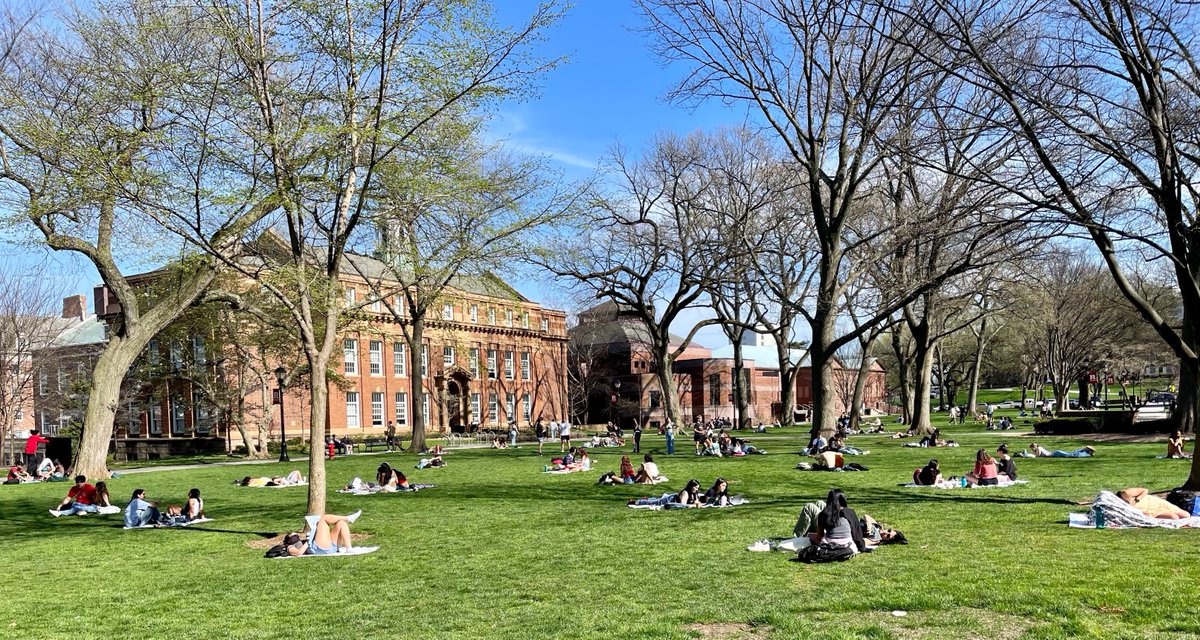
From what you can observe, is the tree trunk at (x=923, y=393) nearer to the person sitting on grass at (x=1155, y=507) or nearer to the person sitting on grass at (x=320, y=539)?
the person sitting on grass at (x=1155, y=507)

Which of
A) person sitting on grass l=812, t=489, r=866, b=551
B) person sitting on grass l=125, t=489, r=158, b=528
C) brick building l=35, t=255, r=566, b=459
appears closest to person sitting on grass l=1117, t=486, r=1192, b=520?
person sitting on grass l=812, t=489, r=866, b=551

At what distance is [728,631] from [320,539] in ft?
24.9

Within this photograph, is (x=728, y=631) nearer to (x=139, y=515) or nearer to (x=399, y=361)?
(x=139, y=515)

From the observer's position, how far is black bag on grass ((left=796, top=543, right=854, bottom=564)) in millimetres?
10781

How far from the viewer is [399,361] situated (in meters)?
61.8

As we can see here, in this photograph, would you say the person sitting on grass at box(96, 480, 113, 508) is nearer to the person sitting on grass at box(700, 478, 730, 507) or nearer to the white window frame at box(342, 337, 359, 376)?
the person sitting on grass at box(700, 478, 730, 507)

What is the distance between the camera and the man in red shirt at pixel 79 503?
63.8 ft

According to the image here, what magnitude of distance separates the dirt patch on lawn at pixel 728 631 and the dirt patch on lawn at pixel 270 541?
8151 mm

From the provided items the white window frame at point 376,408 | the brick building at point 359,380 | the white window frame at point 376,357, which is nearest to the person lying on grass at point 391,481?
the brick building at point 359,380

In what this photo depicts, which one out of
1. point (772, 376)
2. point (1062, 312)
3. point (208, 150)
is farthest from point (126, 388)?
point (772, 376)

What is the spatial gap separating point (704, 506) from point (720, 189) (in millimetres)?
28223

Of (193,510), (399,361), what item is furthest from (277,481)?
(399,361)

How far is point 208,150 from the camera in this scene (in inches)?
549

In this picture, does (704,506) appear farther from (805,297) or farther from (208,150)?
(805,297)
